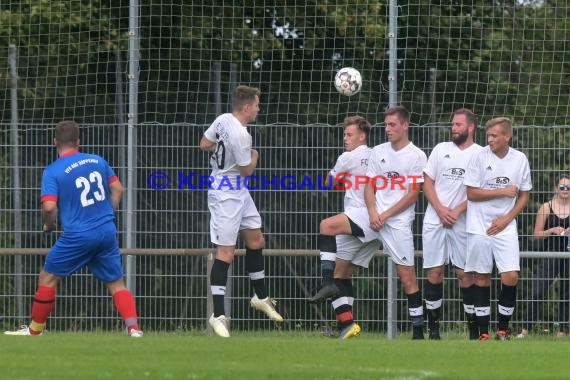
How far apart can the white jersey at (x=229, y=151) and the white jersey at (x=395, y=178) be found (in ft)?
4.51

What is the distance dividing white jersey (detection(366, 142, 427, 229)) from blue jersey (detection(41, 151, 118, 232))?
110 inches

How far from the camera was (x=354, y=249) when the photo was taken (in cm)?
1380

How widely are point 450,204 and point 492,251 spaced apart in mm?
683

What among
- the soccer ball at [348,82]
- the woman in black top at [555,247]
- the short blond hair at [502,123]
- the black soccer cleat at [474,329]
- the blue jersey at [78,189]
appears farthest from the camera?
the woman in black top at [555,247]

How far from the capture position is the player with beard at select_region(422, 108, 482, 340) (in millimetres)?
13555

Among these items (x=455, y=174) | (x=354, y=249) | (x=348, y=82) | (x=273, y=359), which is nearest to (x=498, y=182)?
(x=455, y=174)

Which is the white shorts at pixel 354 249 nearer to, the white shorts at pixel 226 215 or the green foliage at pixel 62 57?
the white shorts at pixel 226 215

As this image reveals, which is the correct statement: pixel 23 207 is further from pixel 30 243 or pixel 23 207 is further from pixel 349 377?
pixel 349 377

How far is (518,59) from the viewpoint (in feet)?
51.8

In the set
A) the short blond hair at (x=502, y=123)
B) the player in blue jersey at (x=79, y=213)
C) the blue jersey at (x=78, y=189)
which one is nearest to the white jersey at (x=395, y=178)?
the short blond hair at (x=502, y=123)

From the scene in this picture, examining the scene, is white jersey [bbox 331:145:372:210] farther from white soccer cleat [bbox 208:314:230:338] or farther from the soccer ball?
white soccer cleat [bbox 208:314:230:338]

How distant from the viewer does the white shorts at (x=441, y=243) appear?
13570 mm

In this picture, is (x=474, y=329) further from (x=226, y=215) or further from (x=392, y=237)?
(x=226, y=215)

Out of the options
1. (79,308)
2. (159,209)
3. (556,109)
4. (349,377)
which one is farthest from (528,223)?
(349,377)
